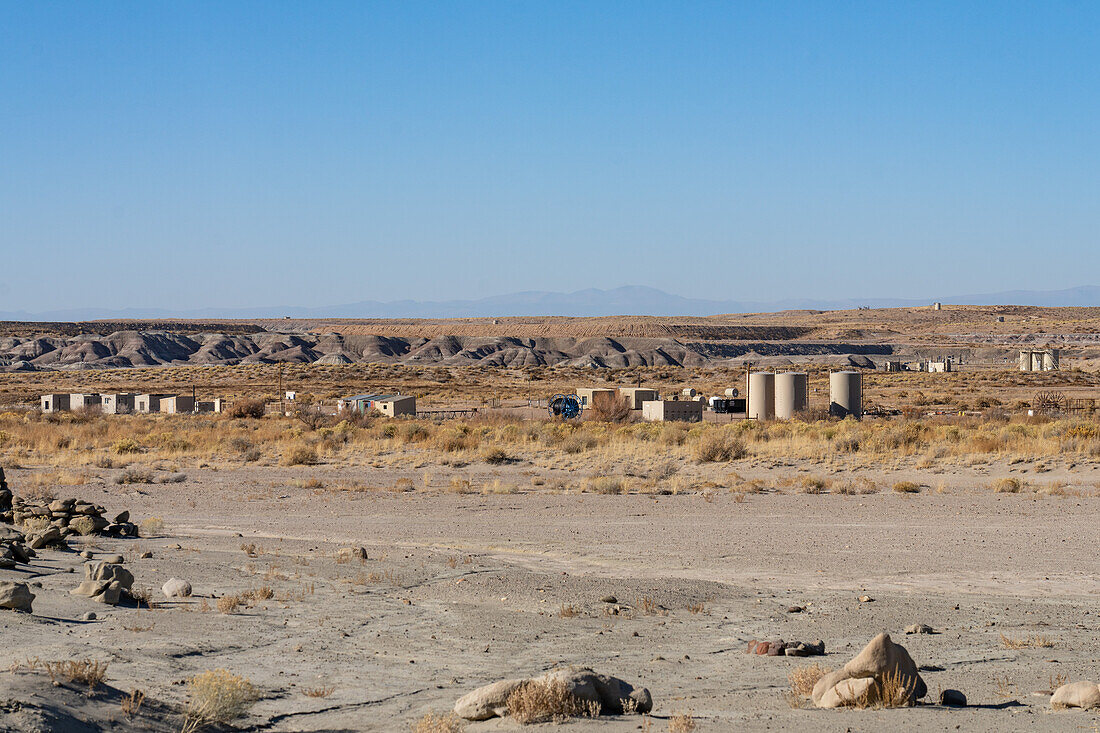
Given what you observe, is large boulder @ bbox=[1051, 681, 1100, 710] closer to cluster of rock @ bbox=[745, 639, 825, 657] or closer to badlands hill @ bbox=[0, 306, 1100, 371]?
cluster of rock @ bbox=[745, 639, 825, 657]

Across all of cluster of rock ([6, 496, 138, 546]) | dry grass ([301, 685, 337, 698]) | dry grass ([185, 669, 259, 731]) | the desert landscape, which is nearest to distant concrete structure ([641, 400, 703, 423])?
the desert landscape

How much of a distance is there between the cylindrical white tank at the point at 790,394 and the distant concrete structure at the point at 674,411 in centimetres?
381

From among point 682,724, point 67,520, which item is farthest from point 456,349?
point 682,724

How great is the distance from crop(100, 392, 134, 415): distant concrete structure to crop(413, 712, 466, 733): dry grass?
5452 cm

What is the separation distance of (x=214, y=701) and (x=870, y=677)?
16.3 ft

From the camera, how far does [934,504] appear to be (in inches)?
939

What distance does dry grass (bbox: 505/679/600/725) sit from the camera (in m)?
8.12

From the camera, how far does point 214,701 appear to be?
26.5ft

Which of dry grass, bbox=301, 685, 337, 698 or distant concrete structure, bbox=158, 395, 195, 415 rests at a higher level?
dry grass, bbox=301, 685, 337, 698

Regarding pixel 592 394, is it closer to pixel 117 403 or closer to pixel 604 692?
pixel 117 403

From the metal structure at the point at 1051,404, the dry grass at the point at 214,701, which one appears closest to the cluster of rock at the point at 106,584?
the dry grass at the point at 214,701

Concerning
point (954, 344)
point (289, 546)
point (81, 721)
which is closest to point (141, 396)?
point (289, 546)

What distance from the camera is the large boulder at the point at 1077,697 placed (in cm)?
838

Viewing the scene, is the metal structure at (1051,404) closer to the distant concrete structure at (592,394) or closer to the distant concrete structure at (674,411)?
the distant concrete structure at (674,411)
